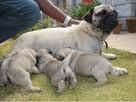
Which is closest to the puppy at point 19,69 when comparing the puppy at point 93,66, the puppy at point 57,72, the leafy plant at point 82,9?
the puppy at point 57,72

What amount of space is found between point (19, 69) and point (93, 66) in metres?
0.69

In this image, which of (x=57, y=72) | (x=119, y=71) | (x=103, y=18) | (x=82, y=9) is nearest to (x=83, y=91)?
(x=57, y=72)

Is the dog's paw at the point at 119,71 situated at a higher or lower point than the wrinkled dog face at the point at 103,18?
lower

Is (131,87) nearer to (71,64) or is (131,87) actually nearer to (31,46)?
(71,64)

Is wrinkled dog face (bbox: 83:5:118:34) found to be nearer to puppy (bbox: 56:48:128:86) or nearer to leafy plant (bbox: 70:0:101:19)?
puppy (bbox: 56:48:128:86)

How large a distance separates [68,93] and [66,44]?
1183mm

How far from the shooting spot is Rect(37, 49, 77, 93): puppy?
3.76 meters

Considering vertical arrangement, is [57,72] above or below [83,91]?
above

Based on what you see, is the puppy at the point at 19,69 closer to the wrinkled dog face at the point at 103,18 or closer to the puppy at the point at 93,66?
the puppy at the point at 93,66

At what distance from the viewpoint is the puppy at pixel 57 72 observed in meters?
3.76

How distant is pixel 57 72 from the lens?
3.83m

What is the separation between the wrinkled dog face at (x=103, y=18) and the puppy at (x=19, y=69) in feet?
2.70

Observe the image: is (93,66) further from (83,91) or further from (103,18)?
(103,18)

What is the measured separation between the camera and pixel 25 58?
13.6 feet
